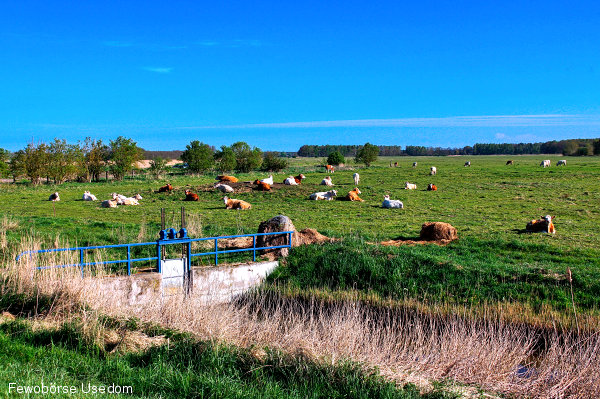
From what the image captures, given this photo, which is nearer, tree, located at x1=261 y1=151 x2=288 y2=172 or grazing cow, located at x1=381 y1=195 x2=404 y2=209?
grazing cow, located at x1=381 y1=195 x2=404 y2=209

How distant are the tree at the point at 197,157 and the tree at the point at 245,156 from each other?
545 centimetres

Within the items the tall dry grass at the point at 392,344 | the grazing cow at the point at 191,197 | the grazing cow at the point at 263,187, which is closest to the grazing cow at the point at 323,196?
the grazing cow at the point at 263,187

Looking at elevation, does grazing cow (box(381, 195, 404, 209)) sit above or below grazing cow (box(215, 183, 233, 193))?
below

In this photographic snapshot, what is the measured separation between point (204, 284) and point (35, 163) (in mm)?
43057

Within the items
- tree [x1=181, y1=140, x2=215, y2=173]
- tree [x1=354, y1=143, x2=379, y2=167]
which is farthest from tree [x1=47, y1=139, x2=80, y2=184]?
tree [x1=354, y1=143, x2=379, y2=167]

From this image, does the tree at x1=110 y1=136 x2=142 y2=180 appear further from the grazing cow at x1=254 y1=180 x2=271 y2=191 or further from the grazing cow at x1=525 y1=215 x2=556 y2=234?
the grazing cow at x1=525 y1=215 x2=556 y2=234

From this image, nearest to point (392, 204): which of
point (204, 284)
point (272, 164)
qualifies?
point (204, 284)

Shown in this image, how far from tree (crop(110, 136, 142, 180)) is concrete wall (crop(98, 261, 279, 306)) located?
45999 mm

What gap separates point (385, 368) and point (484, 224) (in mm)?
15608

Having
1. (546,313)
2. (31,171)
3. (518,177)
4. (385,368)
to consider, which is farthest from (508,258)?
(31,171)

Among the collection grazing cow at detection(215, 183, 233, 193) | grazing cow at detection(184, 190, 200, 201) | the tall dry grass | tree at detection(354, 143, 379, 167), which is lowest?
the tall dry grass

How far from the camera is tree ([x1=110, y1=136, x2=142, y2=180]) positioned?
59.7 m

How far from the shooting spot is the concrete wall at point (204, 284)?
14.4 m

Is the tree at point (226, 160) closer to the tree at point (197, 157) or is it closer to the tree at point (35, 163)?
the tree at point (197, 157)
